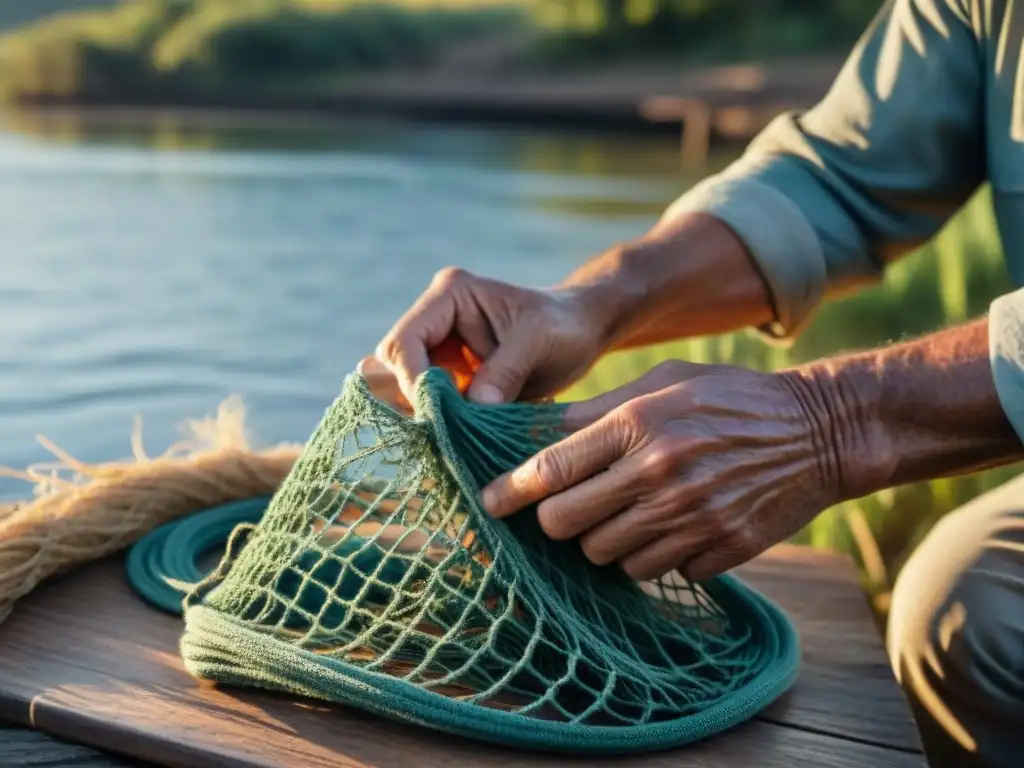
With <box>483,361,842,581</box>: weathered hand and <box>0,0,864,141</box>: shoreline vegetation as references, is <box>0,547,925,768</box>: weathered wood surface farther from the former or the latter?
<box>0,0,864,141</box>: shoreline vegetation

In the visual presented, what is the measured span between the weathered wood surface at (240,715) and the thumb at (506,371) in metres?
0.30

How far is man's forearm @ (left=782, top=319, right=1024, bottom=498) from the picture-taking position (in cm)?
96

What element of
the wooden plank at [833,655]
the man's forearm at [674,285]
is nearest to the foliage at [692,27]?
the man's forearm at [674,285]

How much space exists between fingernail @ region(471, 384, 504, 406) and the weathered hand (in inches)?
3.4

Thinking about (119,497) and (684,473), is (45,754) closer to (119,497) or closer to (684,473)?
(119,497)

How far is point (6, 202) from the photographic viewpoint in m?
5.79

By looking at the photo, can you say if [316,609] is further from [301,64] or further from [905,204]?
[301,64]

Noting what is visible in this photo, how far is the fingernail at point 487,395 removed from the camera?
1.04 metres

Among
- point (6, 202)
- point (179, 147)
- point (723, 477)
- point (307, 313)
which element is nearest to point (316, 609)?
point (723, 477)

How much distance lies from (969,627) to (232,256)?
4350mm

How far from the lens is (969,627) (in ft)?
3.20

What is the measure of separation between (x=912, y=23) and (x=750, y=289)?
33cm

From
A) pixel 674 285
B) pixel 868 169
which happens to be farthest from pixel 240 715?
pixel 868 169

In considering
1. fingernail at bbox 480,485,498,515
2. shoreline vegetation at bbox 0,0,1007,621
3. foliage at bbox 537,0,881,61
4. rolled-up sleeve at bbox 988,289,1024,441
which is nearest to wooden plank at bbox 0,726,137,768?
fingernail at bbox 480,485,498,515
